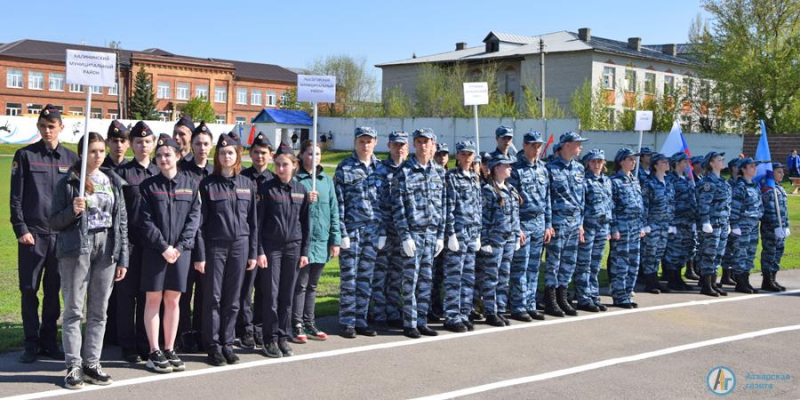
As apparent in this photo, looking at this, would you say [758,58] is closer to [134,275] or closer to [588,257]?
[588,257]

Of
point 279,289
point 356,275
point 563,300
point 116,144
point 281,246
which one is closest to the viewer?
point 116,144

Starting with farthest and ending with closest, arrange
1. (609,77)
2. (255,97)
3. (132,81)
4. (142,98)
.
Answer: (255,97) → (132,81) → (142,98) → (609,77)

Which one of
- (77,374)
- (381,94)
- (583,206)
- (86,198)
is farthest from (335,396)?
(381,94)

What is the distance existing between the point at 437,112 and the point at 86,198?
60684 millimetres

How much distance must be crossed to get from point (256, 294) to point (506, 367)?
259cm

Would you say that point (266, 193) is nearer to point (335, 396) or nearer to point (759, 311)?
point (335, 396)

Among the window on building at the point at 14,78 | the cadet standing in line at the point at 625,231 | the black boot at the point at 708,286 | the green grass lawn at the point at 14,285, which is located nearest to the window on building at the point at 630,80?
the green grass lawn at the point at 14,285

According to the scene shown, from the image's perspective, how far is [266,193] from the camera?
7.37m

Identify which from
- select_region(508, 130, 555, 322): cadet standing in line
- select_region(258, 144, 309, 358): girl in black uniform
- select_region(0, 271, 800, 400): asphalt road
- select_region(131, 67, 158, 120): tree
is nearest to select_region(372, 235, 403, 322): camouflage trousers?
select_region(0, 271, 800, 400): asphalt road

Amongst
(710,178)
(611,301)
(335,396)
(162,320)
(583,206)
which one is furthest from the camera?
(710,178)

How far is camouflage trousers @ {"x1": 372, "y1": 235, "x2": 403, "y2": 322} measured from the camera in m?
8.63

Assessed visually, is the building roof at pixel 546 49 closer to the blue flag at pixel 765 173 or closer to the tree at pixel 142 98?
the tree at pixel 142 98

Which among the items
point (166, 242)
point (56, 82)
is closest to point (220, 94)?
point (56, 82)

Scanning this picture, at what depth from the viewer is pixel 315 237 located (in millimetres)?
7902
